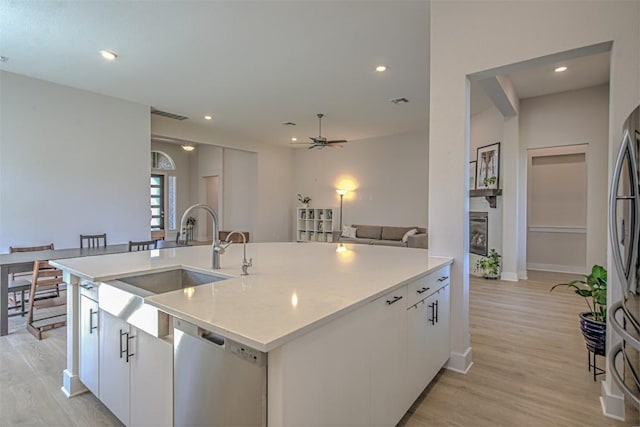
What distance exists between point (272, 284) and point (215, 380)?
1.78 feet

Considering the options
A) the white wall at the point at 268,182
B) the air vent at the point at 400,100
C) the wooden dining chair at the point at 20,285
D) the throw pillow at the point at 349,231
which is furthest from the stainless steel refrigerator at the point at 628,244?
the white wall at the point at 268,182

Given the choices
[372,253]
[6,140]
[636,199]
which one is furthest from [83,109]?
[636,199]

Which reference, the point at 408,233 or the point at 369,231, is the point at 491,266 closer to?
the point at 408,233

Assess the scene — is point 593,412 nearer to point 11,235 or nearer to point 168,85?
point 168,85

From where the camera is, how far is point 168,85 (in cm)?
474

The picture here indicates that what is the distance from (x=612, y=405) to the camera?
76.0 inches

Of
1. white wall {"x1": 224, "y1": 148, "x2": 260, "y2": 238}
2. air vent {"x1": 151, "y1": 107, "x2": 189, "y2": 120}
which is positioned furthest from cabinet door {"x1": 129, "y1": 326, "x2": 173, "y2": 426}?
white wall {"x1": 224, "y1": 148, "x2": 260, "y2": 238}

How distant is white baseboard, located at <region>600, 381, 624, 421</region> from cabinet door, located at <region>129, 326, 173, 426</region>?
247 cm

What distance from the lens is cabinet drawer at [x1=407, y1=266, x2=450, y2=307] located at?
5.98 ft

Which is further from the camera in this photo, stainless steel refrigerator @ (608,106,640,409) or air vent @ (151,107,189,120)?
air vent @ (151,107,189,120)

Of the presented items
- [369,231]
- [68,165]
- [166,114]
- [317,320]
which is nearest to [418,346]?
[317,320]

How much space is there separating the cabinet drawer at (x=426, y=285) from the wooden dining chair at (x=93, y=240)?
196 inches

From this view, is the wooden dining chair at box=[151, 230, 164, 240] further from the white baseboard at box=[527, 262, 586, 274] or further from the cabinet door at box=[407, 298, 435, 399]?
the white baseboard at box=[527, 262, 586, 274]

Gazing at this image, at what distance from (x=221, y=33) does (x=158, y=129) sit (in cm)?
405
